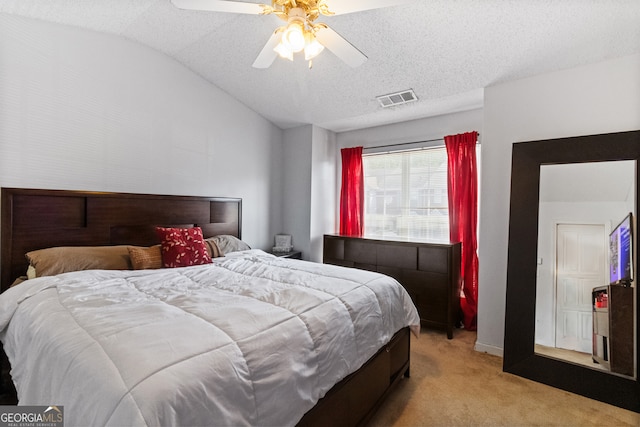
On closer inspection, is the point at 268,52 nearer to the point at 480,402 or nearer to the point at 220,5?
the point at 220,5

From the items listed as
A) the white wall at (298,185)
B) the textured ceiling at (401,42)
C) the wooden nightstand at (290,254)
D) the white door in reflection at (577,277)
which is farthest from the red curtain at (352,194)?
the white door in reflection at (577,277)

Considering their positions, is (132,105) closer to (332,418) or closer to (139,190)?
(139,190)

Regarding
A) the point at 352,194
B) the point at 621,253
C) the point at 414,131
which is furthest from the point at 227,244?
the point at 621,253

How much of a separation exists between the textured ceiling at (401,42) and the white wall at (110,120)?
17 cm

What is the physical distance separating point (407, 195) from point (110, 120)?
130 inches

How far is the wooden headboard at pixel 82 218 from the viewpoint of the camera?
2.21 metres

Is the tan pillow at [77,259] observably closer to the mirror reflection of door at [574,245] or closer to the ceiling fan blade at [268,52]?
the ceiling fan blade at [268,52]

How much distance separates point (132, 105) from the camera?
2.86 m

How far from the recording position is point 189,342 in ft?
3.57

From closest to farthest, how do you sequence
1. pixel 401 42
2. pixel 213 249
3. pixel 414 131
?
pixel 401 42 → pixel 213 249 → pixel 414 131

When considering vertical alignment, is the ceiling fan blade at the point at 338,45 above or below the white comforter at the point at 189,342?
above

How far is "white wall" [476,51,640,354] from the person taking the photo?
222 cm

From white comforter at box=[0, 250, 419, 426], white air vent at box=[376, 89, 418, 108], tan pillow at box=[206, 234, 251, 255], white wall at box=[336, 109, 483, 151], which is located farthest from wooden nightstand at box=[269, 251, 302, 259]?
white air vent at box=[376, 89, 418, 108]

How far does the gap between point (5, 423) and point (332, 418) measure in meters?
1.41
